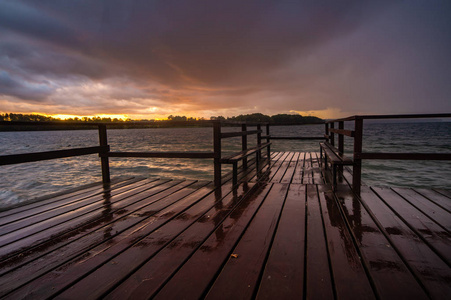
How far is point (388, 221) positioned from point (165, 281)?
7.40ft

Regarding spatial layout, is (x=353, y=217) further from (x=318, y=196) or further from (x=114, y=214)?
(x=114, y=214)

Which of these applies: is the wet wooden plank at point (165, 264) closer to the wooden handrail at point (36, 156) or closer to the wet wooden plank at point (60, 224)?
the wet wooden plank at point (60, 224)

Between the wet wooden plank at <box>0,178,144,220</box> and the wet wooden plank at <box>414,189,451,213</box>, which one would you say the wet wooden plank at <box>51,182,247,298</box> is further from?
the wet wooden plank at <box>414,189,451,213</box>

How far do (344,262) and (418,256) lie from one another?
1.93ft

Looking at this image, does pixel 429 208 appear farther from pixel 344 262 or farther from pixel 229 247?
pixel 229 247

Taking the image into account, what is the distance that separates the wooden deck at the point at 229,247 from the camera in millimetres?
1238

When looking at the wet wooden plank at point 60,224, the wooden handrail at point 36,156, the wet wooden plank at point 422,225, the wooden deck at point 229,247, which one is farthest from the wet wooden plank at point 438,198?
the wooden handrail at point 36,156

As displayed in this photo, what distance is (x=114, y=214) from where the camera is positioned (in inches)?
97.7

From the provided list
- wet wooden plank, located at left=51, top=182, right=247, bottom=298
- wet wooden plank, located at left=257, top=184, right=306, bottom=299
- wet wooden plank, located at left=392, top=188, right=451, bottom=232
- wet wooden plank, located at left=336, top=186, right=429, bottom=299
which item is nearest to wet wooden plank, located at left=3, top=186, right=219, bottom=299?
wet wooden plank, located at left=51, top=182, right=247, bottom=298

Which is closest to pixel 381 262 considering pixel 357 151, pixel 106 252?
pixel 106 252

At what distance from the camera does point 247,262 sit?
1.50 m

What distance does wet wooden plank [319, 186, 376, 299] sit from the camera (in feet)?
3.90

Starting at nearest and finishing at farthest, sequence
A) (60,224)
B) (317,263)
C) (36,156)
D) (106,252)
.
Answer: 1. (317,263)
2. (106,252)
3. (60,224)
4. (36,156)

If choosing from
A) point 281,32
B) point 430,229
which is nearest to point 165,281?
point 430,229
